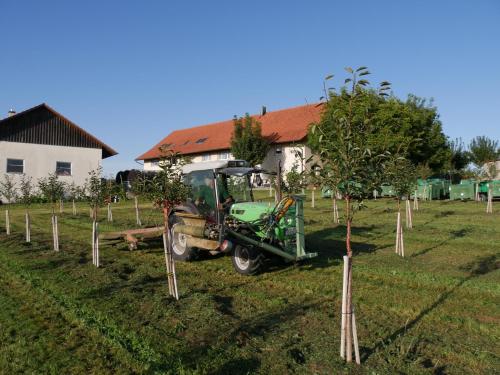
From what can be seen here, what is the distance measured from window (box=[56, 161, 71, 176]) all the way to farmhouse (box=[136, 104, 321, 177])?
257 inches

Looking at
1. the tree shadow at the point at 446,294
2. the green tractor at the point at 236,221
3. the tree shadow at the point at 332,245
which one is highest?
the green tractor at the point at 236,221

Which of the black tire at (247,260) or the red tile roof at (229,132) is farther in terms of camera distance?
the red tile roof at (229,132)

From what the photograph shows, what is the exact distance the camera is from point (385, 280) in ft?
26.1

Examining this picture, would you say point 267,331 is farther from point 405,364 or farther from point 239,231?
point 239,231

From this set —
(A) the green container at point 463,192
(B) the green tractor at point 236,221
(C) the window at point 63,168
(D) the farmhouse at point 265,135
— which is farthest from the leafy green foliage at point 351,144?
(C) the window at point 63,168

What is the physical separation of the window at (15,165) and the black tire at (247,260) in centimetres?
2836

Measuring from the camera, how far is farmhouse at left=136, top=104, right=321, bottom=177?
129 ft

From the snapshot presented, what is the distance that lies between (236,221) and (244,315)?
3.02m

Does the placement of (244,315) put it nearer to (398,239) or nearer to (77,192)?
(398,239)

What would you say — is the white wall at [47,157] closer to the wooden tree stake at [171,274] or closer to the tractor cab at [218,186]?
the tractor cab at [218,186]

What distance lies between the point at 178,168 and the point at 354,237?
26.6 ft

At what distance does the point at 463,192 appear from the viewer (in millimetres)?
29094

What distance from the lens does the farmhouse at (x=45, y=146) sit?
31.1 meters

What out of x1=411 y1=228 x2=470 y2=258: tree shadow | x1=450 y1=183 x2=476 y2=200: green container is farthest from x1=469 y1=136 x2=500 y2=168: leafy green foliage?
x1=411 y1=228 x2=470 y2=258: tree shadow
